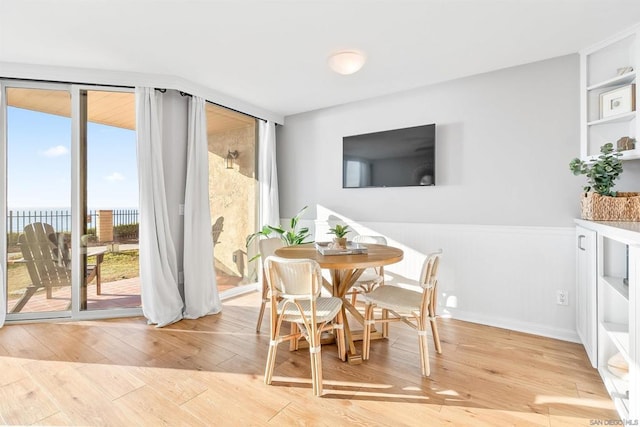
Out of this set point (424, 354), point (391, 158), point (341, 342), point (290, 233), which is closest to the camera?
point (424, 354)

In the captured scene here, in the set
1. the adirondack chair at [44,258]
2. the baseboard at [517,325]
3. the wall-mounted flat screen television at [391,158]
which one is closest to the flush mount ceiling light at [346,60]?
the wall-mounted flat screen television at [391,158]

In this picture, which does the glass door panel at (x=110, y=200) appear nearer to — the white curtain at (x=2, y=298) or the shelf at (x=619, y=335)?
the white curtain at (x=2, y=298)

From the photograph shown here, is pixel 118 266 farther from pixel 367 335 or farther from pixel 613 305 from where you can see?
pixel 613 305

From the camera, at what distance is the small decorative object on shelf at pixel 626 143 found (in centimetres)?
234

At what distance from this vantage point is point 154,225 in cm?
313

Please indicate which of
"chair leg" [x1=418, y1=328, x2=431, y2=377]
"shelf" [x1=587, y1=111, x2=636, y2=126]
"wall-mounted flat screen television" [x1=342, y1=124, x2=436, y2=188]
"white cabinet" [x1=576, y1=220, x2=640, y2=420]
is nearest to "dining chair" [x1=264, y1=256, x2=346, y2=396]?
"chair leg" [x1=418, y1=328, x2=431, y2=377]

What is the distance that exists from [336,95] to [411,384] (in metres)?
3.08

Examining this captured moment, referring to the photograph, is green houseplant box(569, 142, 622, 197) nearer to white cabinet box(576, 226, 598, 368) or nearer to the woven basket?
the woven basket

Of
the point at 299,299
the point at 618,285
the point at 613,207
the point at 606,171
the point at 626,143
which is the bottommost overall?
the point at 299,299

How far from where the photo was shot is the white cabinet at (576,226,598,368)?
2.12 meters

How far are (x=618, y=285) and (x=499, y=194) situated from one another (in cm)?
130

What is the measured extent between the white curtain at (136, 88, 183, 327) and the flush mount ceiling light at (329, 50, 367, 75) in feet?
6.34

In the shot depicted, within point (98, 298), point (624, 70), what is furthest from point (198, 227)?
point (624, 70)

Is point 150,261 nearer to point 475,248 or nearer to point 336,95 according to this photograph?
point 336,95
